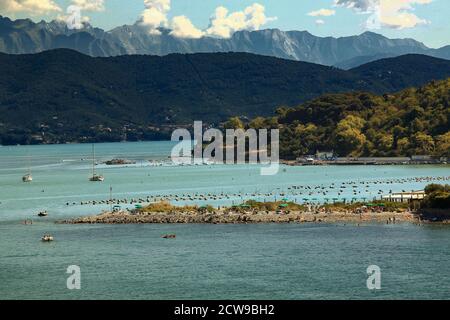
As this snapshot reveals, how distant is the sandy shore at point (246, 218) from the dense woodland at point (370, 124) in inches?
3055

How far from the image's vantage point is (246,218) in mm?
67312

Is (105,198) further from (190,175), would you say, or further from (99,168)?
(99,168)

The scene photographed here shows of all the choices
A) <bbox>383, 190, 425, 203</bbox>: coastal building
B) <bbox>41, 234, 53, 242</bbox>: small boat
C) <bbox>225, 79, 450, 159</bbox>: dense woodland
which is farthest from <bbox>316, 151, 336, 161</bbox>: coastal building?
<bbox>41, 234, 53, 242</bbox>: small boat

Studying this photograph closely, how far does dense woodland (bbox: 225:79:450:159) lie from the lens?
5856 inches

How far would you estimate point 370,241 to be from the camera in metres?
55.9

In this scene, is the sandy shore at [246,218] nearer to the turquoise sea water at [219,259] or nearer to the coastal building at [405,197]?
the turquoise sea water at [219,259]

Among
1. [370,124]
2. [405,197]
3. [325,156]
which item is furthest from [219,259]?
[370,124]

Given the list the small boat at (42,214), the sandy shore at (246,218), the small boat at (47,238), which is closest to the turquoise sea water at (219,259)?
the small boat at (47,238)

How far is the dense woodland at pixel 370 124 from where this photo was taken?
488ft

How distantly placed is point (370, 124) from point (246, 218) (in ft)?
317

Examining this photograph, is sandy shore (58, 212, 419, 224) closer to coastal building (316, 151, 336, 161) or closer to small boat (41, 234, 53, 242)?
small boat (41, 234, 53, 242)

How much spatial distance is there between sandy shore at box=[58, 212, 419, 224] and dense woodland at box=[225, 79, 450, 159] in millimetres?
77597

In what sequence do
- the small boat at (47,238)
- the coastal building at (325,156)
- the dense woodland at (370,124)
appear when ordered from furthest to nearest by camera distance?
the coastal building at (325,156) → the dense woodland at (370,124) → the small boat at (47,238)

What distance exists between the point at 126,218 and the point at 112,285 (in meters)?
25.4
